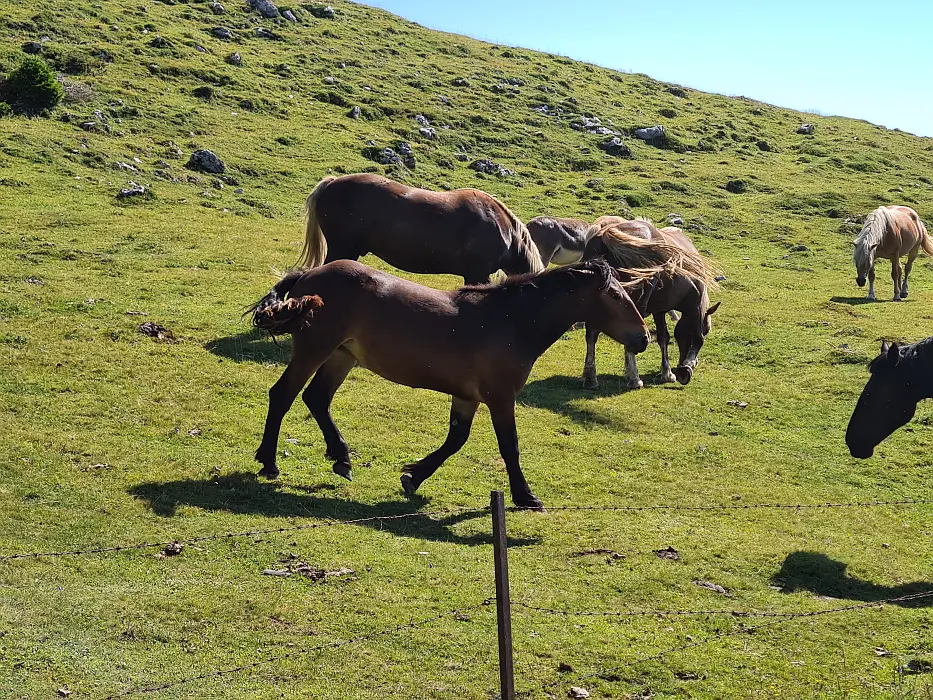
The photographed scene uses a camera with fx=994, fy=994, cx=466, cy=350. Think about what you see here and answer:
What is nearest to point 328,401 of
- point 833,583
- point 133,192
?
point 833,583

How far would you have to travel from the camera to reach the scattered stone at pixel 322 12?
48781 millimetres

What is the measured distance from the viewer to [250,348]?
14.8 m

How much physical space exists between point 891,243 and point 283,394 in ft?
63.3

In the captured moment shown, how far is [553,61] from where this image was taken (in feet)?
178

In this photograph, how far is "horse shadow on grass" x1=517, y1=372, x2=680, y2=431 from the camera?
13.9m

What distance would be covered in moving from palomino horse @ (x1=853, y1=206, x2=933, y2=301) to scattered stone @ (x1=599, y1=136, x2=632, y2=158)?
14.5m

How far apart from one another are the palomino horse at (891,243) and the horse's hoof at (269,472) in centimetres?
1762

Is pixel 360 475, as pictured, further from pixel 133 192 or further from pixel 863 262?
pixel 863 262

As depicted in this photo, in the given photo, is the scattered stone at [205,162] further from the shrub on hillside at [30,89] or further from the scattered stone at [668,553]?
the scattered stone at [668,553]

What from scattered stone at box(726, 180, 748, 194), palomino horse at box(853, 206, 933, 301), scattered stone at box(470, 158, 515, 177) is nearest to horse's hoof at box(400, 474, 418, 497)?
palomino horse at box(853, 206, 933, 301)

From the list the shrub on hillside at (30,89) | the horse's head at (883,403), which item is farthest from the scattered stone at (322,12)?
the horse's head at (883,403)

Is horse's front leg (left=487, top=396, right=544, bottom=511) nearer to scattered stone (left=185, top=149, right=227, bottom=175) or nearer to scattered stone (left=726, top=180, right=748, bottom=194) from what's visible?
scattered stone (left=185, top=149, right=227, bottom=175)

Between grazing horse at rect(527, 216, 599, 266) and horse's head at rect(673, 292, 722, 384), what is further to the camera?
grazing horse at rect(527, 216, 599, 266)

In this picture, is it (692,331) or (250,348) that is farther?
(692,331)
